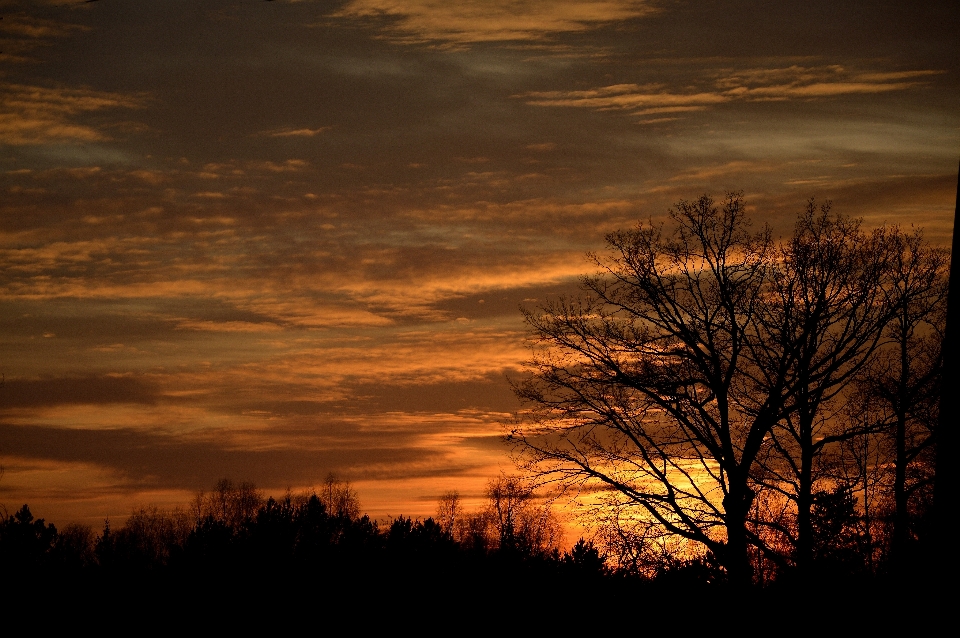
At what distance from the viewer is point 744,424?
90.6 feet

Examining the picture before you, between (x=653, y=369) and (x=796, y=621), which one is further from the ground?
(x=653, y=369)

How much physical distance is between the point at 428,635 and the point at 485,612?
96 centimetres

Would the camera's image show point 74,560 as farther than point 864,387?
No

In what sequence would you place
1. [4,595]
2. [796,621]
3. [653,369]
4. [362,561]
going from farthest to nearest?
[653,369], [362,561], [796,621], [4,595]

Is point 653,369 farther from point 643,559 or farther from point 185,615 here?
point 185,615

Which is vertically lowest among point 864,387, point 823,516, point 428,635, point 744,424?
point 428,635

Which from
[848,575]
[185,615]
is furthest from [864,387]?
[185,615]

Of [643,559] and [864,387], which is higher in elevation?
[864,387]

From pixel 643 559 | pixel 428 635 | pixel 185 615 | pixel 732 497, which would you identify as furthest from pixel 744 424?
pixel 185 615

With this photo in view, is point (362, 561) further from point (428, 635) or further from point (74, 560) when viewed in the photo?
point (74, 560)

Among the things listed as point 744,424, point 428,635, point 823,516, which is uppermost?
point 744,424

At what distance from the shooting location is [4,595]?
13633 mm

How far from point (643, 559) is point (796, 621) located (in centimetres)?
1060

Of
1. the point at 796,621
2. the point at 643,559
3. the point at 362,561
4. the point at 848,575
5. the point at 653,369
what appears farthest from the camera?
the point at 653,369
